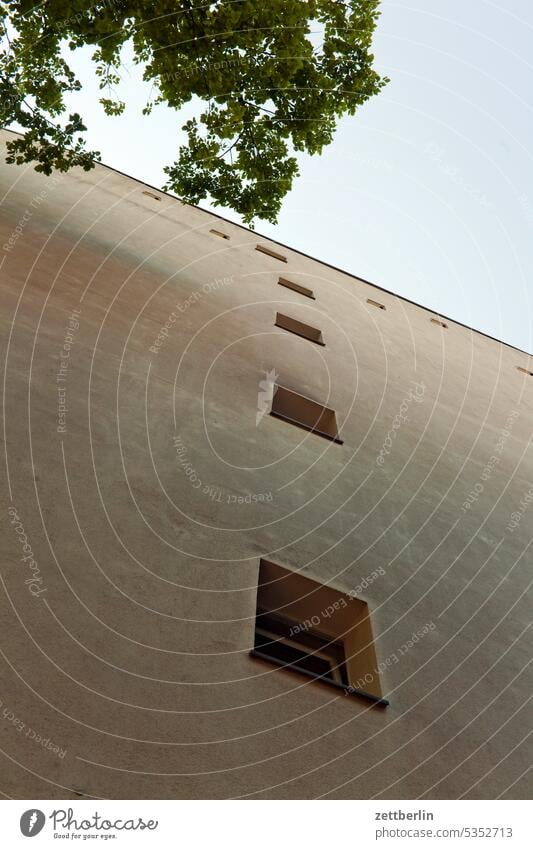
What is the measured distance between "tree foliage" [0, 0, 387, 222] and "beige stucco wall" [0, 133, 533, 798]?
6.61 ft

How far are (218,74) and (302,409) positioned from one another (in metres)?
5.10

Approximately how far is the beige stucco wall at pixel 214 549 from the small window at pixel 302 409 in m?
0.34

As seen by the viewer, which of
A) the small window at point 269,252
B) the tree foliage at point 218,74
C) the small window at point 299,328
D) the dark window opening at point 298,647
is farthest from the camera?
the small window at point 269,252

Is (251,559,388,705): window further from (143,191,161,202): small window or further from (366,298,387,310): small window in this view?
(143,191,161,202): small window

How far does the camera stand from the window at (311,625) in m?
8.33

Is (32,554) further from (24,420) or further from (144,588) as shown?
(24,420)

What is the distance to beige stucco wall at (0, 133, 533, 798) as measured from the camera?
243 inches

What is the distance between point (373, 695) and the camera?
7.50 metres

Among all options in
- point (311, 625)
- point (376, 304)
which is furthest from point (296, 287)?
point (311, 625)

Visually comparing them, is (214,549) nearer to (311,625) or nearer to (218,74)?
(311,625)

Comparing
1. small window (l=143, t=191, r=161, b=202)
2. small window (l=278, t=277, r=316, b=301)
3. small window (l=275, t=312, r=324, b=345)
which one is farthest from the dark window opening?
small window (l=143, t=191, r=161, b=202)

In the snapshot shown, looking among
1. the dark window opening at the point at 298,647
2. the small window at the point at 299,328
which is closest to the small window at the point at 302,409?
the small window at the point at 299,328

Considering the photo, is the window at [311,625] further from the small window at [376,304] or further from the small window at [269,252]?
the small window at [269,252]
